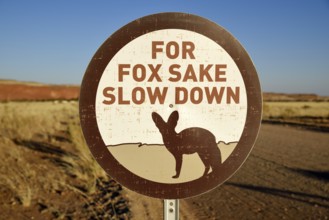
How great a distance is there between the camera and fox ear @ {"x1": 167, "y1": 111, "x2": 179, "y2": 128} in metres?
1.29

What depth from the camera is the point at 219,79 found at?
4.36ft

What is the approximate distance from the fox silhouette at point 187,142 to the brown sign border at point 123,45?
0.21 feet

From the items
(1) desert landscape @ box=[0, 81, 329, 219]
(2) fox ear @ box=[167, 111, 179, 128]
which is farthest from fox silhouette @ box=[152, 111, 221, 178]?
(1) desert landscape @ box=[0, 81, 329, 219]

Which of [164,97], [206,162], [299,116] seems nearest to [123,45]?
[164,97]

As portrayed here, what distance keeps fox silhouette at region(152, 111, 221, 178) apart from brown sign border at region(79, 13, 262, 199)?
65mm

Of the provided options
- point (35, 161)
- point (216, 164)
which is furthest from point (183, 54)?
point (35, 161)

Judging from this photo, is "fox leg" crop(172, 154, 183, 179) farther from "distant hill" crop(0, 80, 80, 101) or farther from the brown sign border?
"distant hill" crop(0, 80, 80, 101)

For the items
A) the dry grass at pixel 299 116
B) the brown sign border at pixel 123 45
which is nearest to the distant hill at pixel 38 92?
the dry grass at pixel 299 116

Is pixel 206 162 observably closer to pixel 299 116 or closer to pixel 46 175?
pixel 46 175

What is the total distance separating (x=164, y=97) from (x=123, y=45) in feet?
0.85

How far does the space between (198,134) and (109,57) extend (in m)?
0.46

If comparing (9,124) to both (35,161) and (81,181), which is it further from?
(81,181)

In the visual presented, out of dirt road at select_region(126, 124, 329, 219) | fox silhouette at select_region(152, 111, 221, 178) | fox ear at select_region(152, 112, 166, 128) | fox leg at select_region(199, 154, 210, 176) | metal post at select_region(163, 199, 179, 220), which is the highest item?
fox ear at select_region(152, 112, 166, 128)

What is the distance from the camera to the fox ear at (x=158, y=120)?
1.29m
